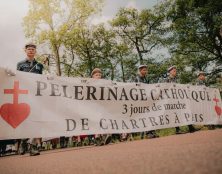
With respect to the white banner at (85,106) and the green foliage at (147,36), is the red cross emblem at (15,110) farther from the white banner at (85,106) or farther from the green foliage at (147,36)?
the green foliage at (147,36)

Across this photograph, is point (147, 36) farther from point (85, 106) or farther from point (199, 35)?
point (85, 106)

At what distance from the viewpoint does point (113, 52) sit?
158 feet

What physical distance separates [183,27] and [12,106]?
1156 inches

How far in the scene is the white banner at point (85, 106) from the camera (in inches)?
247

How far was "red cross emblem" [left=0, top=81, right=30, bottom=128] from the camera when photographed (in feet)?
20.0

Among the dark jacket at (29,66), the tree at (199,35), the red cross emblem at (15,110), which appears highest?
the tree at (199,35)

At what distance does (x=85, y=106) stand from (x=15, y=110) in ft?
5.43

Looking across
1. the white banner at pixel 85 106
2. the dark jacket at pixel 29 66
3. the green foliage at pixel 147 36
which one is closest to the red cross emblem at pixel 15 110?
Answer: the white banner at pixel 85 106

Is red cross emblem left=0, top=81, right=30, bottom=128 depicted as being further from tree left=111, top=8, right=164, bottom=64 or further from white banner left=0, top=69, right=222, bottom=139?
tree left=111, top=8, right=164, bottom=64

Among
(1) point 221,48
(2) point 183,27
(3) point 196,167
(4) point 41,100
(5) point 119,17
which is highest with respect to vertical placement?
(5) point 119,17

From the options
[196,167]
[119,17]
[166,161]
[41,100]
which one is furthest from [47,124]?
[119,17]

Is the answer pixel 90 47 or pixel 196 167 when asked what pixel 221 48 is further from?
pixel 196 167

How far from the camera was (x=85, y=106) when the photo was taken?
730 cm

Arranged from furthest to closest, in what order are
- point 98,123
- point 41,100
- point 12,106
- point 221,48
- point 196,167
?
1. point 221,48
2. point 98,123
3. point 41,100
4. point 12,106
5. point 196,167
